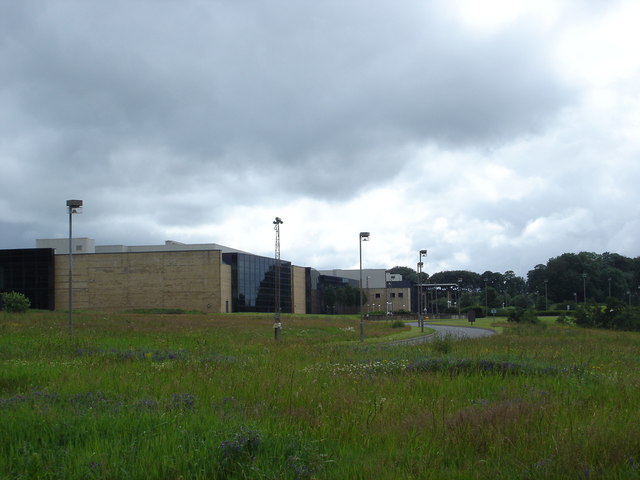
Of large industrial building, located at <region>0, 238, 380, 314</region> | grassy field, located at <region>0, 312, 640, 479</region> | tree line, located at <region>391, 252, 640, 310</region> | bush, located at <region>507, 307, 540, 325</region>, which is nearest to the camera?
grassy field, located at <region>0, 312, 640, 479</region>

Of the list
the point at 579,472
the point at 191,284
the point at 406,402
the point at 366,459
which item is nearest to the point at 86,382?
the point at 406,402

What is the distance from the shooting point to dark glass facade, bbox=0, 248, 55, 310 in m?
81.8

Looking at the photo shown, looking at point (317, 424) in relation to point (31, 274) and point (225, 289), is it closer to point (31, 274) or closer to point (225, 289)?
point (225, 289)

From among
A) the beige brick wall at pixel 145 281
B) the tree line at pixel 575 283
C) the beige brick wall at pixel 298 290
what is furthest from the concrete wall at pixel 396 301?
the beige brick wall at pixel 145 281

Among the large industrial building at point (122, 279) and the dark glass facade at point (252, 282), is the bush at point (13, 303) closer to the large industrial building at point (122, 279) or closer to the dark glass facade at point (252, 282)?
the large industrial building at point (122, 279)

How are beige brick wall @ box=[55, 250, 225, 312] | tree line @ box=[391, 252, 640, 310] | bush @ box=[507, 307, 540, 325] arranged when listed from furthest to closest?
tree line @ box=[391, 252, 640, 310], beige brick wall @ box=[55, 250, 225, 312], bush @ box=[507, 307, 540, 325]

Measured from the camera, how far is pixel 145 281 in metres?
83.8

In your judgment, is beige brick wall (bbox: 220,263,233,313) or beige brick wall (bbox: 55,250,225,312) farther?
beige brick wall (bbox: 220,263,233,313)

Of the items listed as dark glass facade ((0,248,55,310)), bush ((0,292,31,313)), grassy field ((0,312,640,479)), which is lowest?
grassy field ((0,312,640,479))

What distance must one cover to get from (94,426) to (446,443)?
14.0 ft

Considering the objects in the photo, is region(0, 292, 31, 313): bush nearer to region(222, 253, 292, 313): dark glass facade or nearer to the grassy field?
region(222, 253, 292, 313): dark glass facade

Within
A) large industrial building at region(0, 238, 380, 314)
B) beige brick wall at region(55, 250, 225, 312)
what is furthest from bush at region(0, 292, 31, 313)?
beige brick wall at region(55, 250, 225, 312)

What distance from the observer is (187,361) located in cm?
1530

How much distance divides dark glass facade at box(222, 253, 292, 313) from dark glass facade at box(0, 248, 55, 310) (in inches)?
953
